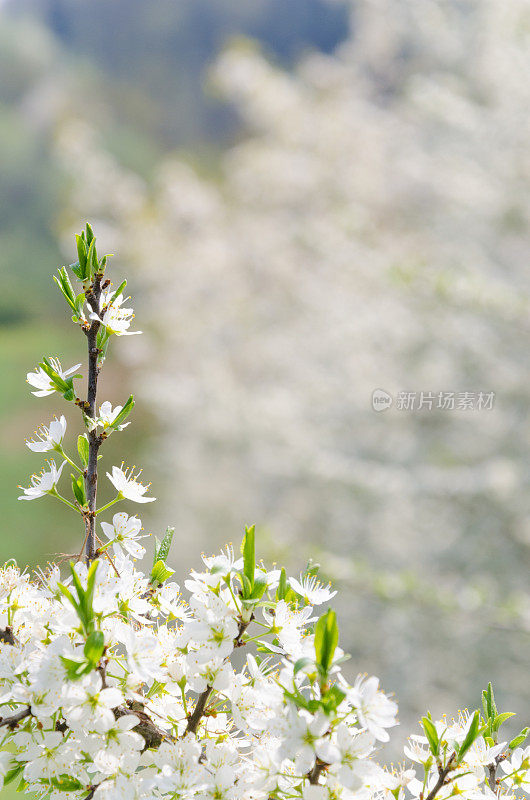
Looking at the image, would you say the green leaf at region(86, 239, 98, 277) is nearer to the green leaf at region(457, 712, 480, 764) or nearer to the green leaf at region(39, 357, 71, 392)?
the green leaf at region(39, 357, 71, 392)

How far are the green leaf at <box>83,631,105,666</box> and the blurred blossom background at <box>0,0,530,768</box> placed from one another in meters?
0.84

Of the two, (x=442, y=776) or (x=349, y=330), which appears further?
(x=349, y=330)

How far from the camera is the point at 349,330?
6.56 ft

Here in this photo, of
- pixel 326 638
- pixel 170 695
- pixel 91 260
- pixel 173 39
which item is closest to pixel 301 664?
pixel 326 638

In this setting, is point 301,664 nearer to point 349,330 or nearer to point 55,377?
point 55,377

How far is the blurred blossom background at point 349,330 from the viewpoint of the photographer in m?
1.63

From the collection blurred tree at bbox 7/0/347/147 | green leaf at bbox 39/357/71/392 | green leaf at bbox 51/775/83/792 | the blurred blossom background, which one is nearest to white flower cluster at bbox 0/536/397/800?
green leaf at bbox 51/775/83/792

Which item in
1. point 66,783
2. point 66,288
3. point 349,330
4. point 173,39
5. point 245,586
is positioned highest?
point 173,39

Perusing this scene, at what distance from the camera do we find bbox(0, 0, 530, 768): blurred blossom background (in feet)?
5.36

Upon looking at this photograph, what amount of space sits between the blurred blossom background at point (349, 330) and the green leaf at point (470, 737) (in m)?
0.78

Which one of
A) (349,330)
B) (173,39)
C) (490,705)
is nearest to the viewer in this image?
(490,705)

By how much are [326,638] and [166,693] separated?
13cm

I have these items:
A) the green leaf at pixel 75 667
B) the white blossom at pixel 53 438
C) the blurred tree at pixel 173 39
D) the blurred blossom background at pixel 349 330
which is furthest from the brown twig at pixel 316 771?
the blurred tree at pixel 173 39

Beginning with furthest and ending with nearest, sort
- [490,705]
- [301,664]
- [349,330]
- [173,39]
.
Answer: [173,39] < [349,330] < [490,705] < [301,664]
